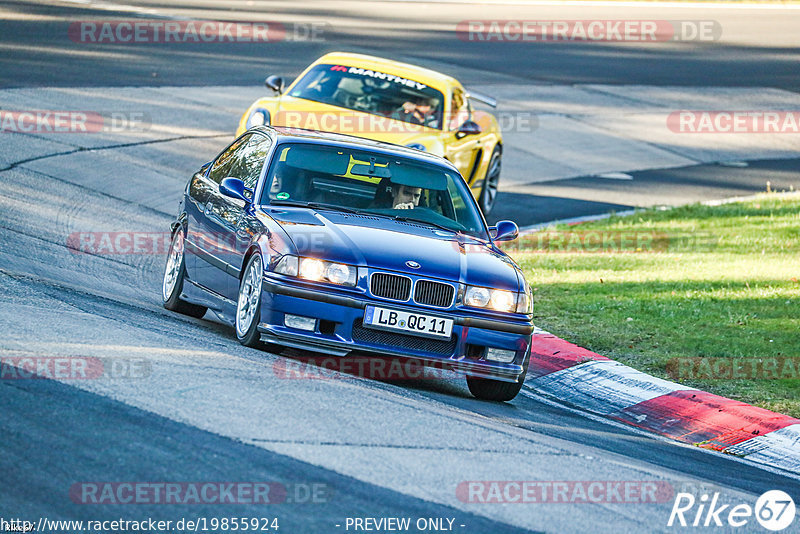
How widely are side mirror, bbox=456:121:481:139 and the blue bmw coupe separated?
5.53 meters

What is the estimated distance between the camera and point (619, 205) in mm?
18156

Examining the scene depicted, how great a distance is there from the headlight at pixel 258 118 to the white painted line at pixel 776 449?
7708 mm

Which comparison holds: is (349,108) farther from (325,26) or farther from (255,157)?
(325,26)

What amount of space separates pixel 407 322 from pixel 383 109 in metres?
7.53

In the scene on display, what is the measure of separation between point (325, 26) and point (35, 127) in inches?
606

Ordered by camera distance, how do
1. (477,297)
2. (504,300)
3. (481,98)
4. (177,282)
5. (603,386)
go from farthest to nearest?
(481,98) → (177,282) → (603,386) → (504,300) → (477,297)

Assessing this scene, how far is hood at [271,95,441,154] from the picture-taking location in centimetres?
1427

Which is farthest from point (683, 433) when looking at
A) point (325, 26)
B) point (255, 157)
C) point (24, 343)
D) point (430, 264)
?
point (325, 26)
